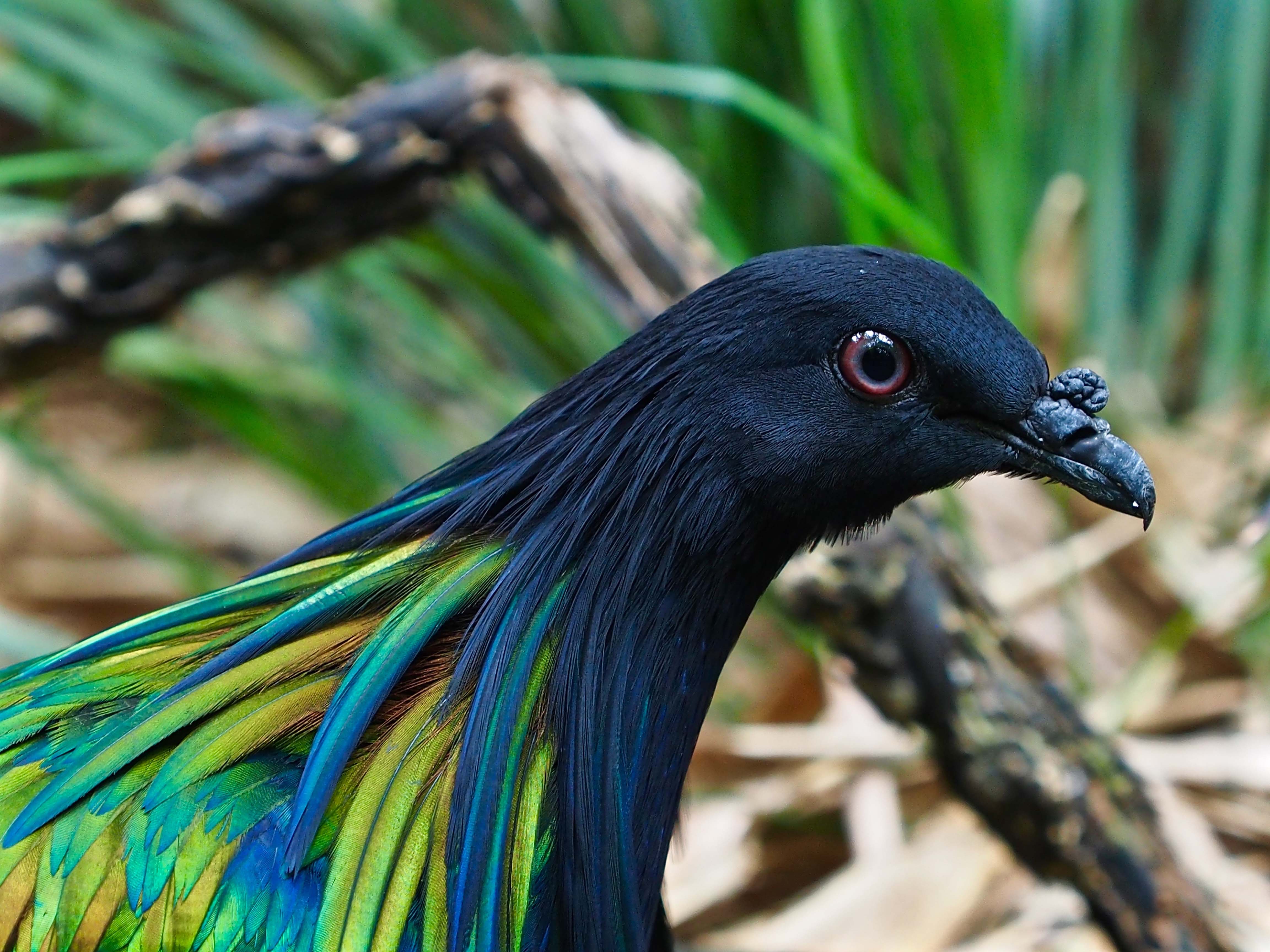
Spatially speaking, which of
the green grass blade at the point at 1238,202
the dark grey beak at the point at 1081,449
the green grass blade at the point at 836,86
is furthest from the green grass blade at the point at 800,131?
the green grass blade at the point at 1238,202

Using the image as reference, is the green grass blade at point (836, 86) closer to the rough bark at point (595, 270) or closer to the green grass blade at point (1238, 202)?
the rough bark at point (595, 270)

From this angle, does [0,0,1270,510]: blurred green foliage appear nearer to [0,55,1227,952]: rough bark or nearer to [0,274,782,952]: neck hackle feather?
[0,55,1227,952]: rough bark

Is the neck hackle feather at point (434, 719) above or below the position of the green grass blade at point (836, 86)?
below

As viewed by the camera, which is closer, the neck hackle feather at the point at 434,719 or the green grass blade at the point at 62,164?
the neck hackle feather at the point at 434,719

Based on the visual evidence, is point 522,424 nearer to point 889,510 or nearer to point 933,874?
point 889,510

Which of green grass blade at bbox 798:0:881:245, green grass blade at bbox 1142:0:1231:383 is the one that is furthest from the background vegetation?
green grass blade at bbox 798:0:881:245

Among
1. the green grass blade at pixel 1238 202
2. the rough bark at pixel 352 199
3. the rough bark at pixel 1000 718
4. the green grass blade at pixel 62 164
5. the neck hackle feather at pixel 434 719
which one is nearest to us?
the neck hackle feather at pixel 434 719

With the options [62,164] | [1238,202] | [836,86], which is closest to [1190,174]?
[1238,202]

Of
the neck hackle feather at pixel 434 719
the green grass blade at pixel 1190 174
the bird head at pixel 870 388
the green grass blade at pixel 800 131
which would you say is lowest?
the neck hackle feather at pixel 434 719

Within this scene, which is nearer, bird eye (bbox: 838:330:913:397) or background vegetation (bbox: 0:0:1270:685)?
bird eye (bbox: 838:330:913:397)
